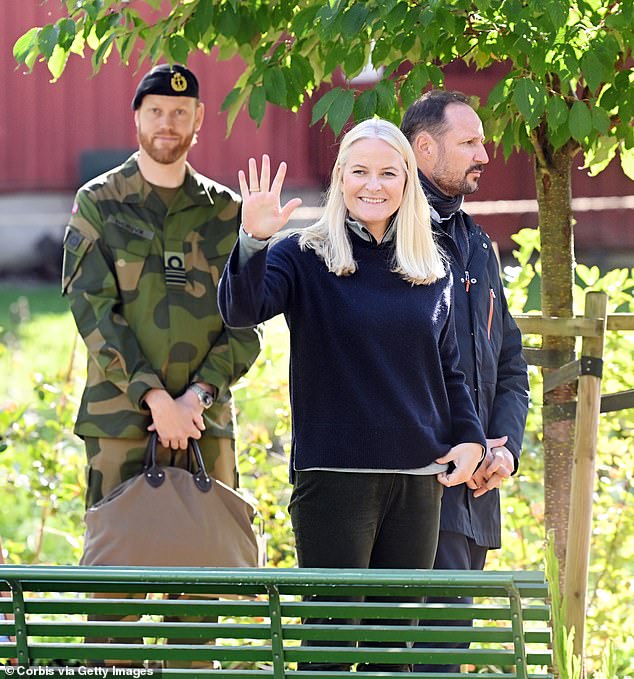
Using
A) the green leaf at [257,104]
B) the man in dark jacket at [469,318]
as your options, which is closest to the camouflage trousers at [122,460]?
the man in dark jacket at [469,318]

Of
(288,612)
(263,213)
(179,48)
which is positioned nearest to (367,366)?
(263,213)

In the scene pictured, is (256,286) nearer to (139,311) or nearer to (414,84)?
(414,84)

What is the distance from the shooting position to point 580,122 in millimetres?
3547

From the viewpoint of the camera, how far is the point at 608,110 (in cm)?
370

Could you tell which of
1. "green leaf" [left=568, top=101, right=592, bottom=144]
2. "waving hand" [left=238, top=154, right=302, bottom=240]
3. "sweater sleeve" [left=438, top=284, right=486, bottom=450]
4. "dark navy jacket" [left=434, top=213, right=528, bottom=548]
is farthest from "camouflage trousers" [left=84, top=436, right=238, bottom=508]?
"green leaf" [left=568, top=101, right=592, bottom=144]

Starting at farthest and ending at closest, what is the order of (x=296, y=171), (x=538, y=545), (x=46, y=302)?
(x=296, y=171), (x=46, y=302), (x=538, y=545)

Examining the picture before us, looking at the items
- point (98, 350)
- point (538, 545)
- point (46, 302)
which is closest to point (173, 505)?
point (98, 350)

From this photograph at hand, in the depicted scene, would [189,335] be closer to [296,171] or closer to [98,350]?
[98,350]

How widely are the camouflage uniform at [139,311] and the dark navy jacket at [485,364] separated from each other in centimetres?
89

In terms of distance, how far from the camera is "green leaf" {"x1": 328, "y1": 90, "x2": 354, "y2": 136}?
347cm

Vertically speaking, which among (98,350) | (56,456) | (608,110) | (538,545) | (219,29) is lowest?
(538,545)

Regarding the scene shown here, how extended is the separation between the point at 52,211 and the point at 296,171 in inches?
151

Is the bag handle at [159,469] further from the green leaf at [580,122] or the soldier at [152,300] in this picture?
the green leaf at [580,122]

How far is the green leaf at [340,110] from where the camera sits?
11.4ft
